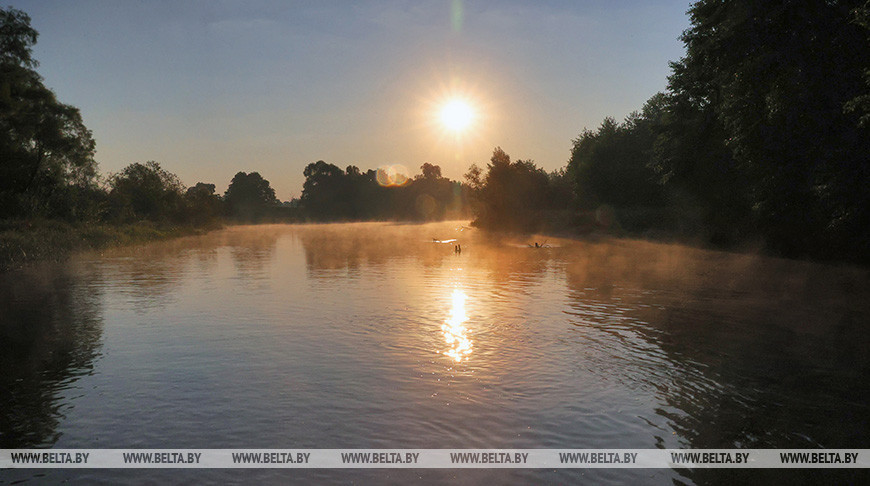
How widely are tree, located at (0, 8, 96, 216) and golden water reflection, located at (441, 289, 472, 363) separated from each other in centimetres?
4508

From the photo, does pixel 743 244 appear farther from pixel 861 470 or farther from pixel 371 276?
pixel 861 470

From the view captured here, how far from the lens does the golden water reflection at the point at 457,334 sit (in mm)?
13250

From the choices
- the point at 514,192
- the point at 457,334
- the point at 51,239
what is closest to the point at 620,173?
the point at 514,192

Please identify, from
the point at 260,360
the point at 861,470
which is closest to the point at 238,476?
the point at 260,360

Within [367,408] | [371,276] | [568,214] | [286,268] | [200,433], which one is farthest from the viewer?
[568,214]

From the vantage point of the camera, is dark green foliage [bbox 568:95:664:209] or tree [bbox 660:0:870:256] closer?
tree [bbox 660:0:870:256]

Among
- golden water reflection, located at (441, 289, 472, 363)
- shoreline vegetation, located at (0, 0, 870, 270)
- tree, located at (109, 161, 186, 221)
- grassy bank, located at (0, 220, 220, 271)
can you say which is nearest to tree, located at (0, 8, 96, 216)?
shoreline vegetation, located at (0, 0, 870, 270)

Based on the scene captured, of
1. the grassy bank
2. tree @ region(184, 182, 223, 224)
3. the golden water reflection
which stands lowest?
the golden water reflection

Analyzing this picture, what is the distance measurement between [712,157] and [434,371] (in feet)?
135

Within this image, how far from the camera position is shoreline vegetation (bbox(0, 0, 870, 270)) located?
93.7 feet

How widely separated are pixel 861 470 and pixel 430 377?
649 centimetres

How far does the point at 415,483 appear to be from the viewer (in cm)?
688

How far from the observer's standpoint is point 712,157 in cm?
4619

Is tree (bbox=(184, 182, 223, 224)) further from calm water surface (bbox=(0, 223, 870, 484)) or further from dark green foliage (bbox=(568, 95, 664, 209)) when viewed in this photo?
calm water surface (bbox=(0, 223, 870, 484))
